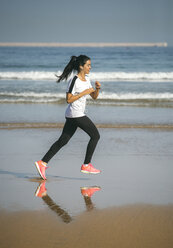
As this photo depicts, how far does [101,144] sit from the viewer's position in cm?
768

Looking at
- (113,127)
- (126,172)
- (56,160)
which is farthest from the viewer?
(113,127)

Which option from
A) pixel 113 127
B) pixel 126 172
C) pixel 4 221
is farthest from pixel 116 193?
pixel 113 127

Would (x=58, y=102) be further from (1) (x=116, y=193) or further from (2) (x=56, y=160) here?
(1) (x=116, y=193)

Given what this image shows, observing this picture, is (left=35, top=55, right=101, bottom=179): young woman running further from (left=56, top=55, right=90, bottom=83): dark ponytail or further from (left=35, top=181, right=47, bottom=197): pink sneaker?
(left=35, top=181, right=47, bottom=197): pink sneaker

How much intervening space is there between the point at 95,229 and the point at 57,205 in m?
0.76

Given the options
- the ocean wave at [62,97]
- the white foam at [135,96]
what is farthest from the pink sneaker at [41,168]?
the white foam at [135,96]

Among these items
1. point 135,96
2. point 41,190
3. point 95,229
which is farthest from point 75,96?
point 135,96

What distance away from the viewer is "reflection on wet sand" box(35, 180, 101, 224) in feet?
A: 13.1

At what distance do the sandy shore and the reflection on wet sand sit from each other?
0.29ft

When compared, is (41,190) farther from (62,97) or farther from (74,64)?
(62,97)

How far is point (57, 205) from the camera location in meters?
4.31

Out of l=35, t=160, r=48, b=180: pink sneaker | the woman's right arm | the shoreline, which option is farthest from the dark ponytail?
the shoreline

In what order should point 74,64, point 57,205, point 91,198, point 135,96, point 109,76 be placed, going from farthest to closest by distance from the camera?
point 109,76
point 135,96
point 74,64
point 91,198
point 57,205

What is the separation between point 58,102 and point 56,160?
892 cm
